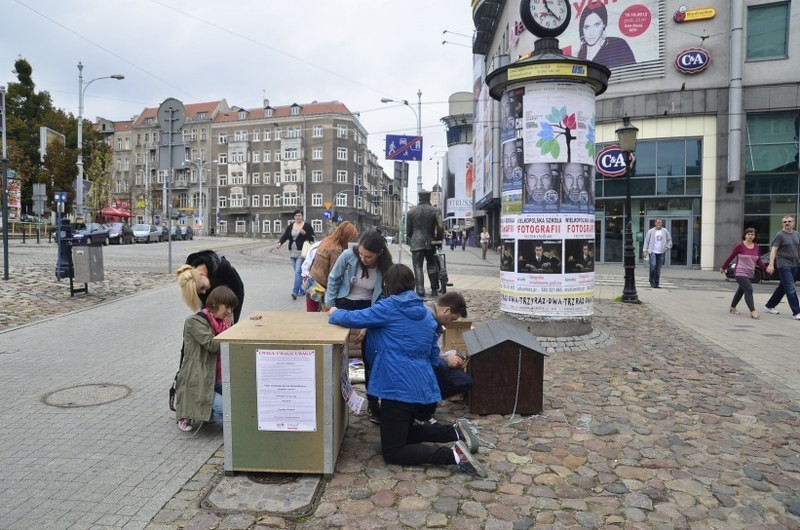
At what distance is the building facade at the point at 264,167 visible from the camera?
87250 mm

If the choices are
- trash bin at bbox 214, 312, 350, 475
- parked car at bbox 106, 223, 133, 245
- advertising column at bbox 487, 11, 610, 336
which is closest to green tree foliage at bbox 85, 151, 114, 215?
parked car at bbox 106, 223, 133, 245

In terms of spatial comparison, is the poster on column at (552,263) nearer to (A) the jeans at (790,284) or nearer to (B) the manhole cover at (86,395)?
(B) the manhole cover at (86,395)

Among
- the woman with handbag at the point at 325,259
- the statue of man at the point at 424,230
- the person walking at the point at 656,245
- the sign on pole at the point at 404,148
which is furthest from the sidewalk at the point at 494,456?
the person walking at the point at 656,245

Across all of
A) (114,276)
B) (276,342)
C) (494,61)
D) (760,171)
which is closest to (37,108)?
(494,61)

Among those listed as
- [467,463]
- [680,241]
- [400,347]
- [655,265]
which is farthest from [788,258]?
[680,241]

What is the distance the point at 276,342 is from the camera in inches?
141

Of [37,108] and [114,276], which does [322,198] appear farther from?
[114,276]

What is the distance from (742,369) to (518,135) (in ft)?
13.0

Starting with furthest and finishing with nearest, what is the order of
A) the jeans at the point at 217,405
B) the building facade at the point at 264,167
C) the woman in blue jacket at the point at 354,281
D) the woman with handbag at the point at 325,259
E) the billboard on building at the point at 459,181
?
the building facade at the point at 264,167 → the billboard on building at the point at 459,181 → the woman with handbag at the point at 325,259 → the woman in blue jacket at the point at 354,281 → the jeans at the point at 217,405

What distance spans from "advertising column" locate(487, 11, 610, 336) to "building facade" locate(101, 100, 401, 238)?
7557 centimetres

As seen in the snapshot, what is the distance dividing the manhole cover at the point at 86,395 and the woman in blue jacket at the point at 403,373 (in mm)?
2807

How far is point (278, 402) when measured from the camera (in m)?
3.66

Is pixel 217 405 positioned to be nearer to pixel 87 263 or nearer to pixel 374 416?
pixel 374 416

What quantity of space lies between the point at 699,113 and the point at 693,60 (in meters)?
2.28
